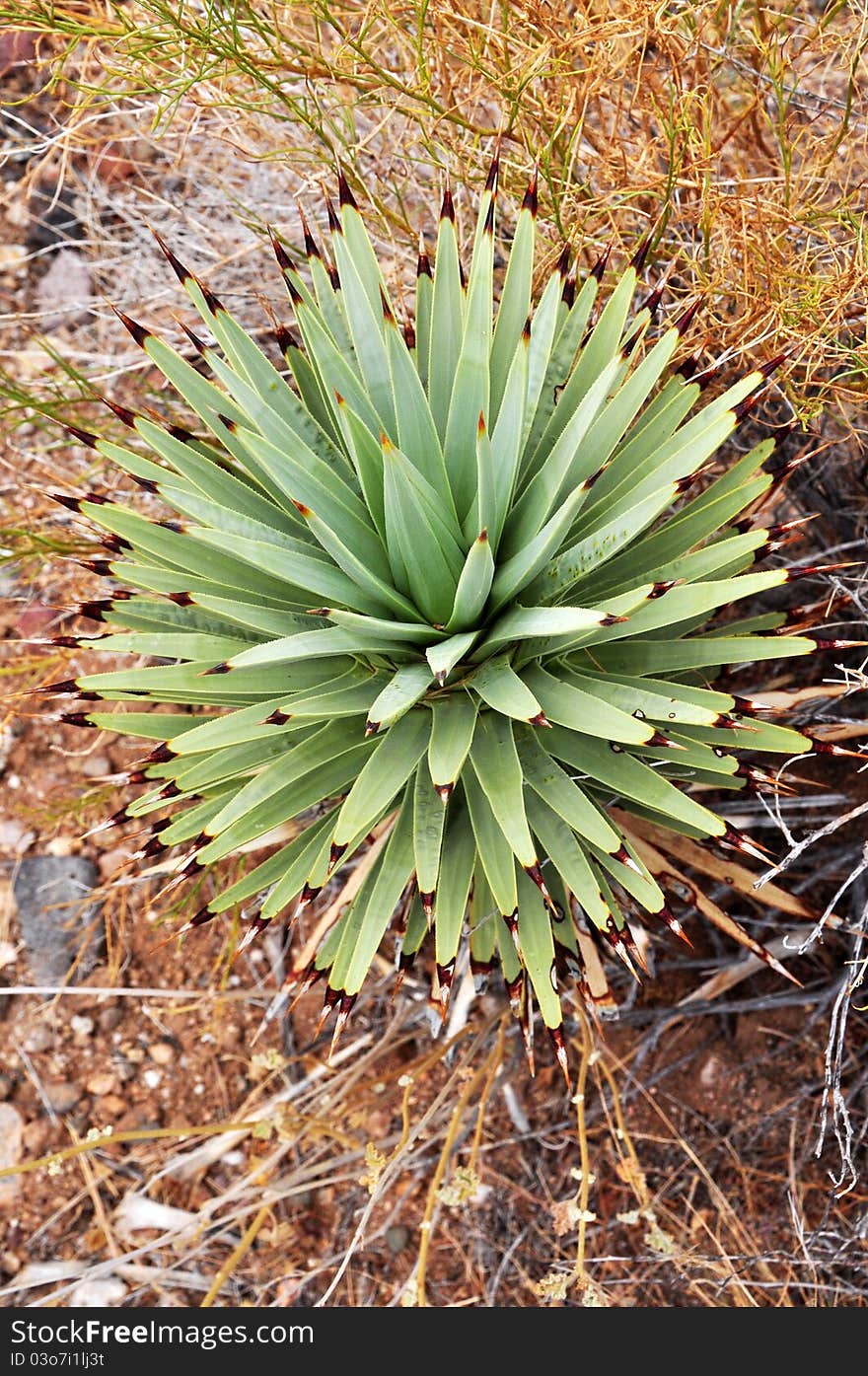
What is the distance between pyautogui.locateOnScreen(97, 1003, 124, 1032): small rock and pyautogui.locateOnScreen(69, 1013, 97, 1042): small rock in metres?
0.03

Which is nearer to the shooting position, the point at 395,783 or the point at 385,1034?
the point at 395,783

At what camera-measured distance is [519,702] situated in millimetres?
1653

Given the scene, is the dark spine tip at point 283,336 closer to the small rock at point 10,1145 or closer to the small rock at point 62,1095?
the small rock at point 62,1095

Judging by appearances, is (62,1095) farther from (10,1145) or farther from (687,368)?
(687,368)

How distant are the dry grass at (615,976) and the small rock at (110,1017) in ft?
0.43

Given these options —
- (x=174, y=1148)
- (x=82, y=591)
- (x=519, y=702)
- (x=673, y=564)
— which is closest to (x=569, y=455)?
(x=673, y=564)

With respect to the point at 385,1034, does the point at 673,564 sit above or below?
above

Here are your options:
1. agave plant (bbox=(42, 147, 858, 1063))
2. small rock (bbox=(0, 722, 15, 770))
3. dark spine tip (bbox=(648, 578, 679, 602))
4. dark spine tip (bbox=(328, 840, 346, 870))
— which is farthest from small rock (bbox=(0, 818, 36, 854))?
dark spine tip (bbox=(648, 578, 679, 602))

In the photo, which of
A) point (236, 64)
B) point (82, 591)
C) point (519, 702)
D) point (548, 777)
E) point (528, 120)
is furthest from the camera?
point (82, 591)

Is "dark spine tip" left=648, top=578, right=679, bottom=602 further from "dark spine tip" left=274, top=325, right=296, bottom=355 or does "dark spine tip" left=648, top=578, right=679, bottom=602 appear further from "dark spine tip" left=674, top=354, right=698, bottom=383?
"dark spine tip" left=274, top=325, right=296, bottom=355

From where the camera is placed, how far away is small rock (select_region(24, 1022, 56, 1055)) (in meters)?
3.11

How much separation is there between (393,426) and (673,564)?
1.89 ft
